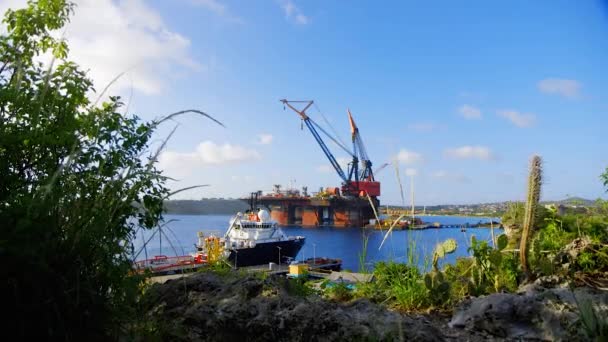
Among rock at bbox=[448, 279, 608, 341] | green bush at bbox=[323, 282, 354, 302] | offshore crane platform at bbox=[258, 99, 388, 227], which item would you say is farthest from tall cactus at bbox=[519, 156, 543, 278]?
offshore crane platform at bbox=[258, 99, 388, 227]

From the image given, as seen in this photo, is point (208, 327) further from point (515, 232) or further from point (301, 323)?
point (515, 232)

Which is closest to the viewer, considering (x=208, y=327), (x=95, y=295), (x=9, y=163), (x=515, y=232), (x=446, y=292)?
(x=95, y=295)

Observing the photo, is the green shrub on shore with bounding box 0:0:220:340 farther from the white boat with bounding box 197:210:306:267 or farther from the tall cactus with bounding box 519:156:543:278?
the white boat with bounding box 197:210:306:267

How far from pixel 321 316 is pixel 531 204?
2.69 meters

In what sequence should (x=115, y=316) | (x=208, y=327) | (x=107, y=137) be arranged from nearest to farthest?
(x=115, y=316) → (x=208, y=327) → (x=107, y=137)

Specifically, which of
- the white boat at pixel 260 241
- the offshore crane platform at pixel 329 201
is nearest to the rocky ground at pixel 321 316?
the white boat at pixel 260 241

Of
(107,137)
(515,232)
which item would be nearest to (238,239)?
(515,232)

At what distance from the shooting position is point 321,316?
8.12 feet

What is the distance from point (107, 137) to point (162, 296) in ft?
3.46

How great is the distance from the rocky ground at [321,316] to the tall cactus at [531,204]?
861 millimetres

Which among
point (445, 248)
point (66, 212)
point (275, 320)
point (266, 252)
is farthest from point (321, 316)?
point (266, 252)

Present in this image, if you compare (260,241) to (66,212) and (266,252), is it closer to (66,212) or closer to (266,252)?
(266,252)

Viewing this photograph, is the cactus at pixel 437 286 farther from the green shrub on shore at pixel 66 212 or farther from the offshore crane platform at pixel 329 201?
the offshore crane platform at pixel 329 201

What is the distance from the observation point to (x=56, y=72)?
3.09m
